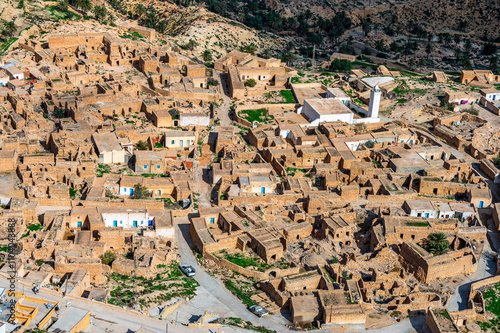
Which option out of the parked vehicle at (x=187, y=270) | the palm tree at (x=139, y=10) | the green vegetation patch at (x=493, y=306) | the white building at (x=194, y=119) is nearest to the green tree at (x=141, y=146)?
the white building at (x=194, y=119)

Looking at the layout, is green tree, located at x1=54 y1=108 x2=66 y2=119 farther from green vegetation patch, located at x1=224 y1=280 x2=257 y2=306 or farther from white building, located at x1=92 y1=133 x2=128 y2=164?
green vegetation patch, located at x1=224 y1=280 x2=257 y2=306

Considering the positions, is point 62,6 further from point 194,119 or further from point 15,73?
point 194,119

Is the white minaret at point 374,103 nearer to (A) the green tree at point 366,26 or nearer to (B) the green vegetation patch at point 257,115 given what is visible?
(B) the green vegetation patch at point 257,115

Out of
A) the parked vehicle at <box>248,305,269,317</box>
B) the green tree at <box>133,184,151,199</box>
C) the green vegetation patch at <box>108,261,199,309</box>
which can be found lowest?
the parked vehicle at <box>248,305,269,317</box>

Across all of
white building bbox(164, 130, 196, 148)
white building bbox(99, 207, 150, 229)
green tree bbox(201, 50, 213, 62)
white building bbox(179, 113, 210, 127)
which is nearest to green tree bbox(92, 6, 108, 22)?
green tree bbox(201, 50, 213, 62)

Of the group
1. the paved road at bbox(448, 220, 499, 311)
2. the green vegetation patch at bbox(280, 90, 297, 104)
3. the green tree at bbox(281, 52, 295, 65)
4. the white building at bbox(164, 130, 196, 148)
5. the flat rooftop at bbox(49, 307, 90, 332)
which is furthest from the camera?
the green tree at bbox(281, 52, 295, 65)

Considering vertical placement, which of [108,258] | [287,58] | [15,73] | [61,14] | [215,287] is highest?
[61,14]

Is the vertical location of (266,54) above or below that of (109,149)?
below

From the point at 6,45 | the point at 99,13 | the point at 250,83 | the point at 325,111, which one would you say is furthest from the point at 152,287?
the point at 99,13
